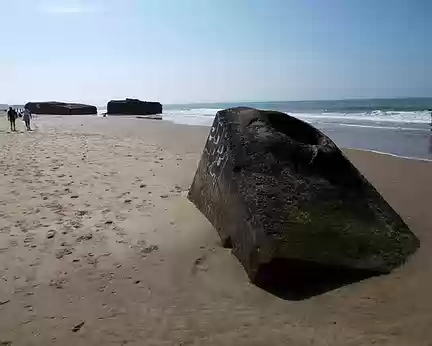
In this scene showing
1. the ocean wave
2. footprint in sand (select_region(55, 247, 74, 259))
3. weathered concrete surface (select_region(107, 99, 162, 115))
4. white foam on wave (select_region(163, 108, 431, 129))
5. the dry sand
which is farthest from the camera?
Answer: weathered concrete surface (select_region(107, 99, 162, 115))

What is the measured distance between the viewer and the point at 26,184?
22.9 feet

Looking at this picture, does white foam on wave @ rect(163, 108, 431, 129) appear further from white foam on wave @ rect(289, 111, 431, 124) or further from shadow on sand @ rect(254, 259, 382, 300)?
shadow on sand @ rect(254, 259, 382, 300)

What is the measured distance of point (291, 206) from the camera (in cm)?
380

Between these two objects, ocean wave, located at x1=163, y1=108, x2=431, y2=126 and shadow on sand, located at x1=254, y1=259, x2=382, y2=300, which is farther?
ocean wave, located at x1=163, y1=108, x2=431, y2=126

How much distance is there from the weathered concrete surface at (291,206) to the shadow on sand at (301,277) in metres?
0.01

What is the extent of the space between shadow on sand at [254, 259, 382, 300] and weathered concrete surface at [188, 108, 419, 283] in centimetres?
1

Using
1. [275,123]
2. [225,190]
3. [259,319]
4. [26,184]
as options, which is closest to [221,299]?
[259,319]

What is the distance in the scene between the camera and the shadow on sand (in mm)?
3393

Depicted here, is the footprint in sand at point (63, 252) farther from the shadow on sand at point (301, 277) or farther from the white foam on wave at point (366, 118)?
the white foam on wave at point (366, 118)

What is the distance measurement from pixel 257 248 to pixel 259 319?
65 centimetres

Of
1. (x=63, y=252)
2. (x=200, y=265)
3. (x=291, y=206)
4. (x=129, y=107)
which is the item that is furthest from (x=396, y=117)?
(x=129, y=107)

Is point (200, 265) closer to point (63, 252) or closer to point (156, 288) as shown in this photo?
point (156, 288)

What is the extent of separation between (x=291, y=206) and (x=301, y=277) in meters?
0.69

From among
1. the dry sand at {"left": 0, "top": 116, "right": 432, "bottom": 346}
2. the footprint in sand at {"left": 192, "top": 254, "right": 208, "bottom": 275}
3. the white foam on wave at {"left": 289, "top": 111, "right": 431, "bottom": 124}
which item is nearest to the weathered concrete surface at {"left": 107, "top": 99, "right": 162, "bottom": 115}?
the white foam on wave at {"left": 289, "top": 111, "right": 431, "bottom": 124}
